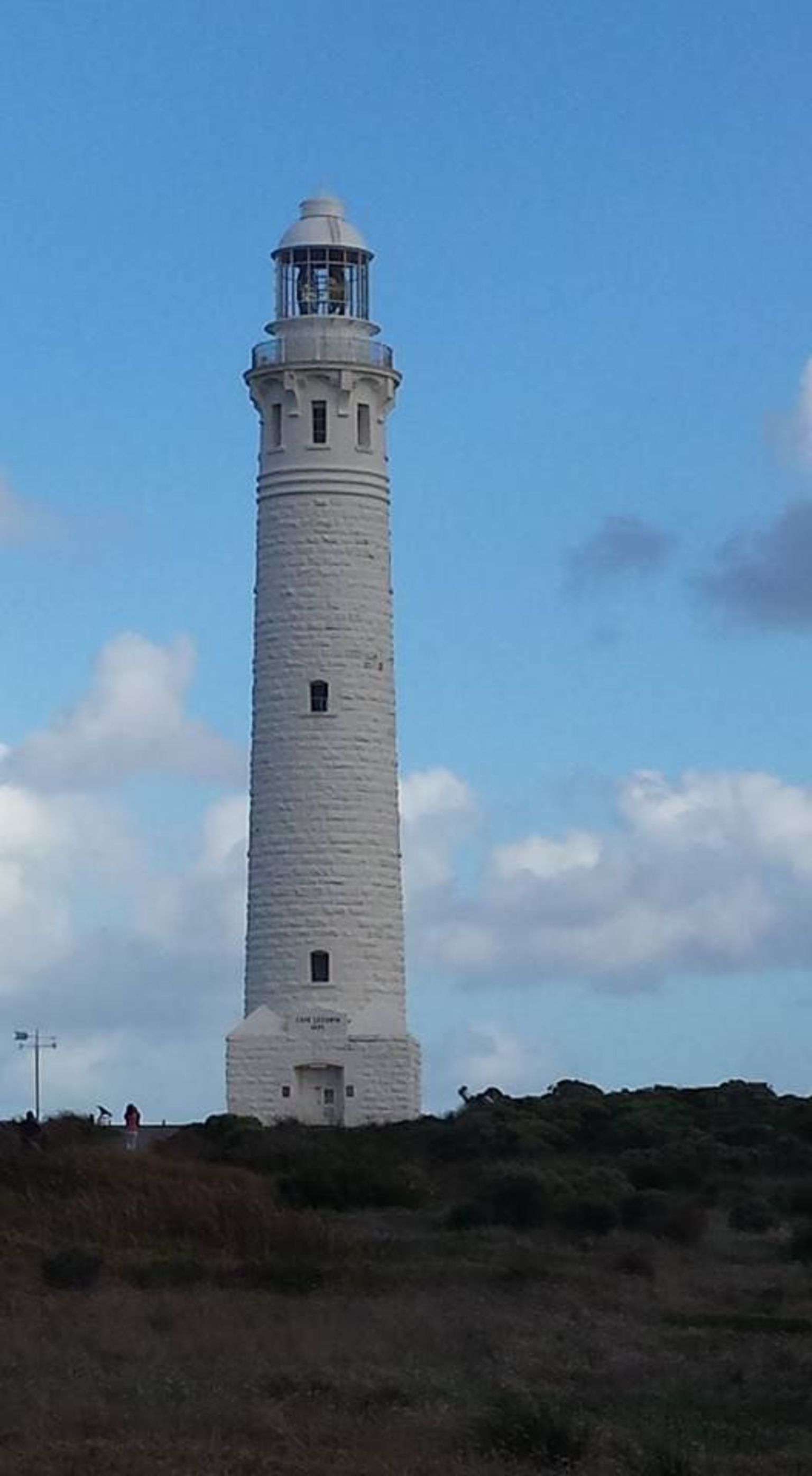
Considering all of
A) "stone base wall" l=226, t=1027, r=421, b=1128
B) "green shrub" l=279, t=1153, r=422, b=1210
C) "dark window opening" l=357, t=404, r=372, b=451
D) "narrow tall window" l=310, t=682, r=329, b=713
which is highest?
"dark window opening" l=357, t=404, r=372, b=451

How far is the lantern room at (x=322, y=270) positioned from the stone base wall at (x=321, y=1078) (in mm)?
12029

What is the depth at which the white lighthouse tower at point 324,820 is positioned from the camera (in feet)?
158

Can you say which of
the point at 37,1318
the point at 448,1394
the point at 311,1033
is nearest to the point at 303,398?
the point at 311,1033

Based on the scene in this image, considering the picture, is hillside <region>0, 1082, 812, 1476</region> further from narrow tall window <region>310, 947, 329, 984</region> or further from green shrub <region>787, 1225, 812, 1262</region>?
narrow tall window <region>310, 947, 329, 984</region>

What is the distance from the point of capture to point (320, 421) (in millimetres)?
50375

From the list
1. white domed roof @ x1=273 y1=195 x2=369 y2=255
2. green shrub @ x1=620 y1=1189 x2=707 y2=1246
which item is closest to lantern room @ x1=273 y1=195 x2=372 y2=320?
white domed roof @ x1=273 y1=195 x2=369 y2=255

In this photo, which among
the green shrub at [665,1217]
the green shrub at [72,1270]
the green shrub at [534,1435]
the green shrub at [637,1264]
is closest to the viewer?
the green shrub at [534,1435]

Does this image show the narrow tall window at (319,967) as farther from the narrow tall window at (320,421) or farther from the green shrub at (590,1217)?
the green shrub at (590,1217)

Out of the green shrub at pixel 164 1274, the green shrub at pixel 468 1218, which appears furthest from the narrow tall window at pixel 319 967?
the green shrub at pixel 164 1274

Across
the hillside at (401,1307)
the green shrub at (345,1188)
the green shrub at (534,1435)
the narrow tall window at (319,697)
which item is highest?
the narrow tall window at (319,697)

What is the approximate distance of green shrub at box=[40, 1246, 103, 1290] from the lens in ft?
85.9

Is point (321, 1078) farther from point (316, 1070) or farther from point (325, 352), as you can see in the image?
point (325, 352)

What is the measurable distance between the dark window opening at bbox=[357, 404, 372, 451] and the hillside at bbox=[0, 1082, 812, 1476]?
37.2 ft

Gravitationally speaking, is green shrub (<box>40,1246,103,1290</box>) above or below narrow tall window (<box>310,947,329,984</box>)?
below
